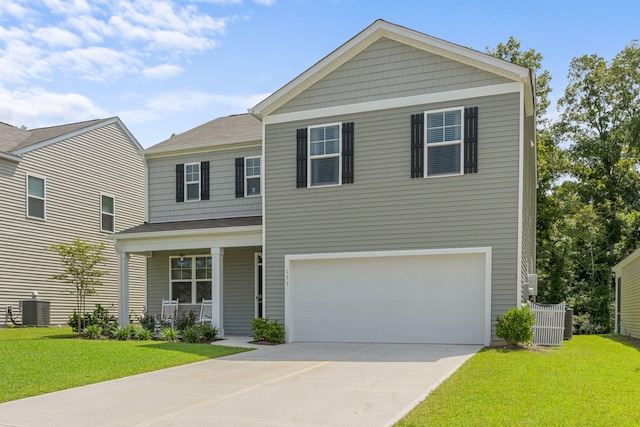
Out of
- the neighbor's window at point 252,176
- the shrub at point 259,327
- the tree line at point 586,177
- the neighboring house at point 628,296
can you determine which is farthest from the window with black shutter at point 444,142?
the tree line at point 586,177

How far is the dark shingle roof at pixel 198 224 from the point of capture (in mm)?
15699

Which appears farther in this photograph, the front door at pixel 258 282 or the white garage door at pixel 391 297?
the front door at pixel 258 282

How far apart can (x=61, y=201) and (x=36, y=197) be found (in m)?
1.01

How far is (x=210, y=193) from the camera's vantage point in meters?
17.5

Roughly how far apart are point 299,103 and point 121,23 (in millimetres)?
4454

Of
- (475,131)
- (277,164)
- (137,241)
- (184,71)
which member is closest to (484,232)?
(475,131)

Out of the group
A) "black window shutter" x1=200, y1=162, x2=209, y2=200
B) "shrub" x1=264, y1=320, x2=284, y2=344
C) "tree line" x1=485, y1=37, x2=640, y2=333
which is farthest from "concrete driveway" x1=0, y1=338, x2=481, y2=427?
"tree line" x1=485, y1=37, x2=640, y2=333

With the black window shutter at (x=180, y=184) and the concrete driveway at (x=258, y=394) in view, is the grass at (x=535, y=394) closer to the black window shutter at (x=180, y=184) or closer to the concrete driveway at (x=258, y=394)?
the concrete driveway at (x=258, y=394)

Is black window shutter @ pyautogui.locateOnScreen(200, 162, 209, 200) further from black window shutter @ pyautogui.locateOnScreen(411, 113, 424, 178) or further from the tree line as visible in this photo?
the tree line

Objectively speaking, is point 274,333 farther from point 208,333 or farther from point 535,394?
point 535,394

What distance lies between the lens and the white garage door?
12.8 meters

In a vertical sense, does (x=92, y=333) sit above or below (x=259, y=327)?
below

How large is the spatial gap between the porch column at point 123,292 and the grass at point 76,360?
264cm

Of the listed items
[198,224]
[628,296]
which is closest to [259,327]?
[198,224]
